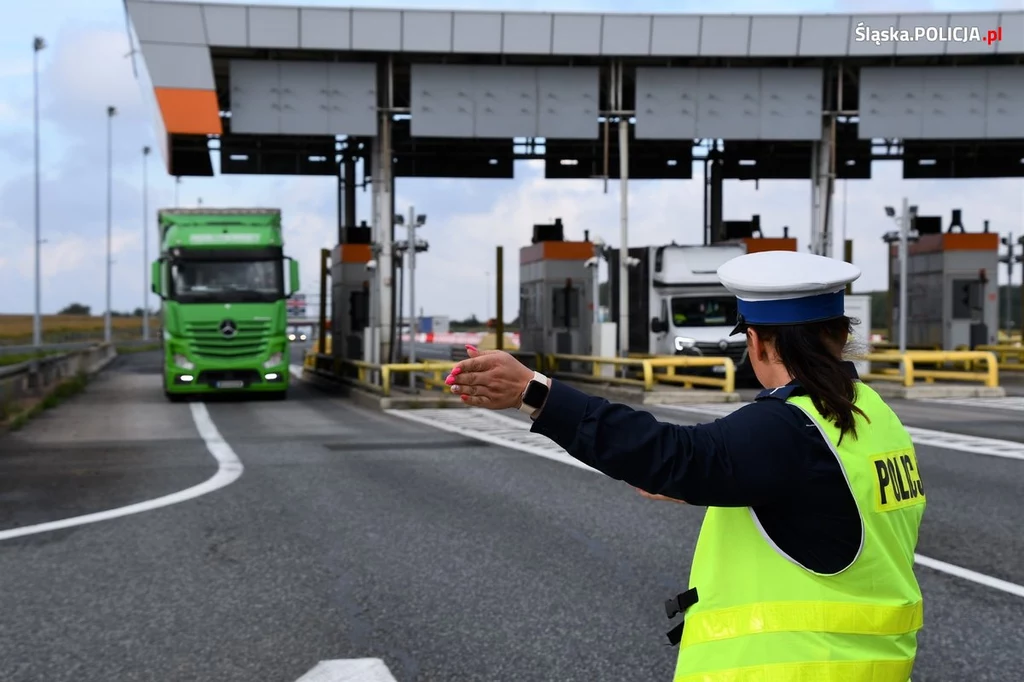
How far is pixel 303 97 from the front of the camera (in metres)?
31.2

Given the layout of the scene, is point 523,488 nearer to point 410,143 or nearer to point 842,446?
point 842,446

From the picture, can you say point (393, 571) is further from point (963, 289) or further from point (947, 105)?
point (963, 289)

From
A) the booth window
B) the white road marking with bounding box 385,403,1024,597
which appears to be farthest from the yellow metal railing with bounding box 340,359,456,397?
the booth window

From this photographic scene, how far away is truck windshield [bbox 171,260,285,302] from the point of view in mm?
26781

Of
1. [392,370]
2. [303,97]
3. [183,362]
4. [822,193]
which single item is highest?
[303,97]

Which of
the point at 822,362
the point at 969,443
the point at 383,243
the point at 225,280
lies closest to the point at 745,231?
the point at 383,243

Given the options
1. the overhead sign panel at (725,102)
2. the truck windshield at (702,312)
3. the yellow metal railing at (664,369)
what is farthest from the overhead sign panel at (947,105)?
the yellow metal railing at (664,369)

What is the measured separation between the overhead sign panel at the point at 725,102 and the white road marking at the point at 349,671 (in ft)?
90.6

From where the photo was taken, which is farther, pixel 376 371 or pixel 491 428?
pixel 376 371

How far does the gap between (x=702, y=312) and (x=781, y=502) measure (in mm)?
27829

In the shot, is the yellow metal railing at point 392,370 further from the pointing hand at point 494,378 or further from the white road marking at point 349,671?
the pointing hand at point 494,378

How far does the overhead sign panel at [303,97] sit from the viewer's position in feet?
102

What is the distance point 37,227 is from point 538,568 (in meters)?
55.2

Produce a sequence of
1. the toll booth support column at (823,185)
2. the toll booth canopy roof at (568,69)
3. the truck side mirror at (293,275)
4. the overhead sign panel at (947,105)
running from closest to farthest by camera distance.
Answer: the truck side mirror at (293,275) < the toll booth canopy roof at (568,69) < the overhead sign panel at (947,105) < the toll booth support column at (823,185)
